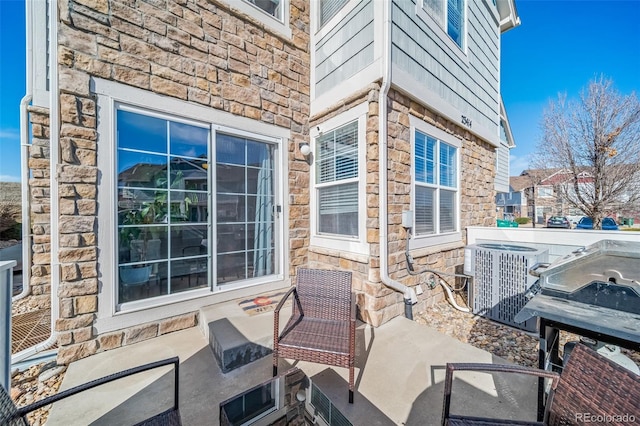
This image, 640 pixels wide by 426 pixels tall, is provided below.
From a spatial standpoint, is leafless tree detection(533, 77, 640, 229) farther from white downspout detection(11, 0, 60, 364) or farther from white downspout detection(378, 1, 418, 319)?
white downspout detection(11, 0, 60, 364)

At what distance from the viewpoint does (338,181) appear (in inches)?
148

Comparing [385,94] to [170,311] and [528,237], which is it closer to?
[528,237]

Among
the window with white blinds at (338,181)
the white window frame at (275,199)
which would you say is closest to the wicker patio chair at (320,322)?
the window with white blinds at (338,181)

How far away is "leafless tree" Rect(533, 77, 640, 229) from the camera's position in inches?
255

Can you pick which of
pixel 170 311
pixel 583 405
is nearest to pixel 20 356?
pixel 170 311

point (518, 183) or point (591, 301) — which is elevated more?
point (518, 183)

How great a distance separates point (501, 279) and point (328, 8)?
486 cm

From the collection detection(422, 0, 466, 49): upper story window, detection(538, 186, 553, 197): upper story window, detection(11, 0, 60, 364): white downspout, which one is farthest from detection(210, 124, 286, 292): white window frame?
detection(538, 186, 553, 197): upper story window

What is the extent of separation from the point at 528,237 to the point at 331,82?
157 inches

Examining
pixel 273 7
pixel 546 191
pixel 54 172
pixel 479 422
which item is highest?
pixel 273 7

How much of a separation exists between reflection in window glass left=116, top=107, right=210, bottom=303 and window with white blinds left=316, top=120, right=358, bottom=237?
5.59 feet

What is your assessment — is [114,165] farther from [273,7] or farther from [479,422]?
[479,422]

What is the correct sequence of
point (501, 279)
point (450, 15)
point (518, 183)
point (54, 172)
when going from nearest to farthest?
1. point (54, 172)
2. point (501, 279)
3. point (450, 15)
4. point (518, 183)

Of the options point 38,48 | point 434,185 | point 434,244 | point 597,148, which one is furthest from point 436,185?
point 597,148
